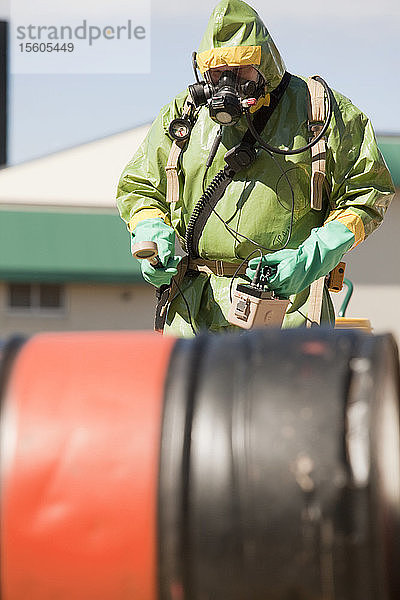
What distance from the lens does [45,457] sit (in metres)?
1.37

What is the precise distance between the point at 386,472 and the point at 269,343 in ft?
0.85

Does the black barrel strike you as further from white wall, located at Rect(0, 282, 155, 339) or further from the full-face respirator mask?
white wall, located at Rect(0, 282, 155, 339)

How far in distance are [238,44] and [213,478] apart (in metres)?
1.83

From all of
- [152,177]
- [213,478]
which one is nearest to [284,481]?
[213,478]

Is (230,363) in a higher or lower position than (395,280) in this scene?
higher

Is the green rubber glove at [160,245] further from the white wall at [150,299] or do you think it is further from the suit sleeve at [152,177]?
the white wall at [150,299]

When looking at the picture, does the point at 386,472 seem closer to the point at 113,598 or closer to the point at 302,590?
the point at 302,590

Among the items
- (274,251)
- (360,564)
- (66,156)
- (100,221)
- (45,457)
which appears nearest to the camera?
(360,564)

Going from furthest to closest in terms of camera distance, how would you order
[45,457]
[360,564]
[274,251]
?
[274,251], [45,457], [360,564]

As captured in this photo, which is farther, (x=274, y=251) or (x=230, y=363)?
(x=274, y=251)

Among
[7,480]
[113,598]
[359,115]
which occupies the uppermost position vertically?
[359,115]

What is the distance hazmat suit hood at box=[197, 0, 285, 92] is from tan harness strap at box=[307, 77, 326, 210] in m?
0.14

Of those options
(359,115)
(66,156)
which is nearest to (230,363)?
(359,115)

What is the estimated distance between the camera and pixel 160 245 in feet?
9.37
